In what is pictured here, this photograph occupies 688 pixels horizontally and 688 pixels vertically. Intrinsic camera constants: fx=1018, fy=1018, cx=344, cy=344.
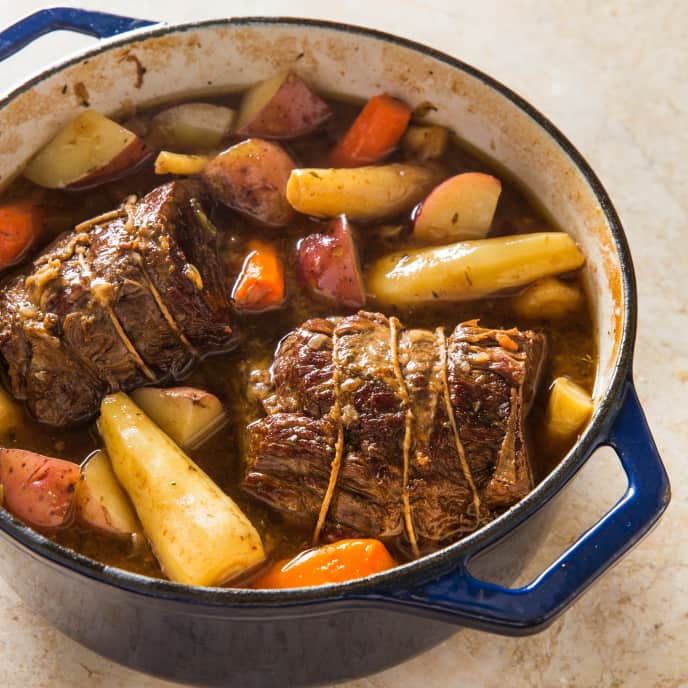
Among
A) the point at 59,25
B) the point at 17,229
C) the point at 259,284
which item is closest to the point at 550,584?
the point at 259,284

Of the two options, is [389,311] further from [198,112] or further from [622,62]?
[622,62]

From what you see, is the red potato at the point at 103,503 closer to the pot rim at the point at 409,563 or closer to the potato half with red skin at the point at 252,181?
the pot rim at the point at 409,563

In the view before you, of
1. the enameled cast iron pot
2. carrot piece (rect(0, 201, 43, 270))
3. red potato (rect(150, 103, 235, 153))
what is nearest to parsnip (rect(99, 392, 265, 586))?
the enameled cast iron pot

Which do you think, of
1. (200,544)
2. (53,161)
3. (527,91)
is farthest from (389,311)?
(527,91)

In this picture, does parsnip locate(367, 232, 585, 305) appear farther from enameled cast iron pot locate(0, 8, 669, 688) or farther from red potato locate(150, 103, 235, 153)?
red potato locate(150, 103, 235, 153)

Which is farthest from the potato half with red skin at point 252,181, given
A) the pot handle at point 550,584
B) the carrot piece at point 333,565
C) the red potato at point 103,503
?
the pot handle at point 550,584

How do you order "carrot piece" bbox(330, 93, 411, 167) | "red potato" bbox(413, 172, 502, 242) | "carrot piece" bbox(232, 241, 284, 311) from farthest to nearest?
1. "carrot piece" bbox(330, 93, 411, 167)
2. "red potato" bbox(413, 172, 502, 242)
3. "carrot piece" bbox(232, 241, 284, 311)
